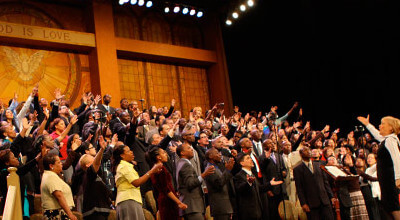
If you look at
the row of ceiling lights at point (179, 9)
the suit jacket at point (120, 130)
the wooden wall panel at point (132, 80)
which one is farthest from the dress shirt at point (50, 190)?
the row of ceiling lights at point (179, 9)

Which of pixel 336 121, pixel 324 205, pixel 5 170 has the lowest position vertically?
pixel 324 205

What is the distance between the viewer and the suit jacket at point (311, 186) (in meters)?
6.66

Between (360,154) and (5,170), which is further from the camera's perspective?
(360,154)

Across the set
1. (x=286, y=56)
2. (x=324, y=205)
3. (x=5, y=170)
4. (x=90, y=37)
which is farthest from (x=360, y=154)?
(x=90, y=37)

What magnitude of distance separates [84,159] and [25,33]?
7.01 m

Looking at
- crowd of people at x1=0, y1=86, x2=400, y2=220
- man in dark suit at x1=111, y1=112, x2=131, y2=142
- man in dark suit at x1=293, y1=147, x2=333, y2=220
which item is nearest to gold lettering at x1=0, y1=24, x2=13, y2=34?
crowd of people at x1=0, y1=86, x2=400, y2=220

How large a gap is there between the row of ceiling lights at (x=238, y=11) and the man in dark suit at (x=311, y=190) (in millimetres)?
6872

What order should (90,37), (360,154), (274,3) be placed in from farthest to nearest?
(274,3)
(90,37)
(360,154)

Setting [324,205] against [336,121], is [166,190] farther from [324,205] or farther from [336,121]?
[336,121]

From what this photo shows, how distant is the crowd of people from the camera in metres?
4.82

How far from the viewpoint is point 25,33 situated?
35.9 ft

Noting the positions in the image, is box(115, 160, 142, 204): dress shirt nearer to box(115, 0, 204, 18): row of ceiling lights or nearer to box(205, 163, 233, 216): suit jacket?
box(205, 163, 233, 216): suit jacket

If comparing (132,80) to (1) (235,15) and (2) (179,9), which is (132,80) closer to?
(2) (179,9)

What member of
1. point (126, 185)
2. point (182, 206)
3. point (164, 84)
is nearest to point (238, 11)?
point (164, 84)
